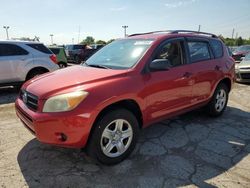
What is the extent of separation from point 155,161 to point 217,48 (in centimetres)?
307

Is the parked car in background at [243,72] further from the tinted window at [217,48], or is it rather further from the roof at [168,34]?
the roof at [168,34]

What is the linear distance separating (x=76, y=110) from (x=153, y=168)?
4.24 ft

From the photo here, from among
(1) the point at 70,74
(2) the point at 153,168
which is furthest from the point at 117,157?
(1) the point at 70,74

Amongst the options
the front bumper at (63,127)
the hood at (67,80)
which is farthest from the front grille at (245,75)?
the front bumper at (63,127)

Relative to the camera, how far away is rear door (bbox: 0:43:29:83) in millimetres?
7476

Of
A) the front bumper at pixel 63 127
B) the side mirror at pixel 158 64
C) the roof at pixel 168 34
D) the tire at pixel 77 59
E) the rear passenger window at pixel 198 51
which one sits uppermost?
the roof at pixel 168 34

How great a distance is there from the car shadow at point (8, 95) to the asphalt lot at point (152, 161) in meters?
2.11

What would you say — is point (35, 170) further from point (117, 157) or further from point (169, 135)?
point (169, 135)

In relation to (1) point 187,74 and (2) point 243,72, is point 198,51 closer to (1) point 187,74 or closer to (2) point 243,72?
(1) point 187,74

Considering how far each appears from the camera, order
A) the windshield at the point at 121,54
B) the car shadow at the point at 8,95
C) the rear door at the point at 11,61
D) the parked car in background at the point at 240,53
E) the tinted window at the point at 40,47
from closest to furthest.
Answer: the windshield at the point at 121,54
the car shadow at the point at 8,95
the rear door at the point at 11,61
the tinted window at the point at 40,47
the parked car in background at the point at 240,53

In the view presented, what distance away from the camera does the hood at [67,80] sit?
10.3 feet

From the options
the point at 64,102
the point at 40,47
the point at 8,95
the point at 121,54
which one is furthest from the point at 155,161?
the point at 40,47

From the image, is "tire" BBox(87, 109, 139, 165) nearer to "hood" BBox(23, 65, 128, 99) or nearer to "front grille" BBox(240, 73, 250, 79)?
"hood" BBox(23, 65, 128, 99)

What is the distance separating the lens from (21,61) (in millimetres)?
7734
